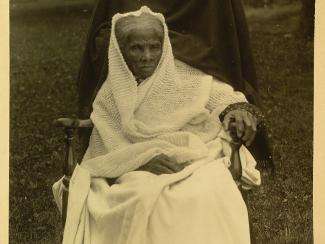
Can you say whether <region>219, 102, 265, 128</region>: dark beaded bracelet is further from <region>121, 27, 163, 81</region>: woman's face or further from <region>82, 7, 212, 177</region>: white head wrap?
<region>121, 27, 163, 81</region>: woman's face

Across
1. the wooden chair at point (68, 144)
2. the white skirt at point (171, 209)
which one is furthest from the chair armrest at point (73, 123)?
the white skirt at point (171, 209)

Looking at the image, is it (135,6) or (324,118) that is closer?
(135,6)

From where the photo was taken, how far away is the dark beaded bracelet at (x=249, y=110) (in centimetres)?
200

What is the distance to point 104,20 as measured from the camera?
1.99 meters

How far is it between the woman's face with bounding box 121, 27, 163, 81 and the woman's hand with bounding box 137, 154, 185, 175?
0.77 ft

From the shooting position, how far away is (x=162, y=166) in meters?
1.96

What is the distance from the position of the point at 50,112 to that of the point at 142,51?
0.33 metres

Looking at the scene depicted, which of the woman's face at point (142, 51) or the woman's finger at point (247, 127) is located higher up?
the woman's face at point (142, 51)

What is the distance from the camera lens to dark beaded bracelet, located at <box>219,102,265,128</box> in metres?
2.00

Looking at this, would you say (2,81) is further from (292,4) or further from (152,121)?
(292,4)

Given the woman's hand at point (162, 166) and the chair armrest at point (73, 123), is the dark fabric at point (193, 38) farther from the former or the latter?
the woman's hand at point (162, 166)

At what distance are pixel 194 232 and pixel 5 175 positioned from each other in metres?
0.58

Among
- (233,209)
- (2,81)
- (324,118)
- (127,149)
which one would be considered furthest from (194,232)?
(2,81)

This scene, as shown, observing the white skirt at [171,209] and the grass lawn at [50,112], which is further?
the grass lawn at [50,112]
